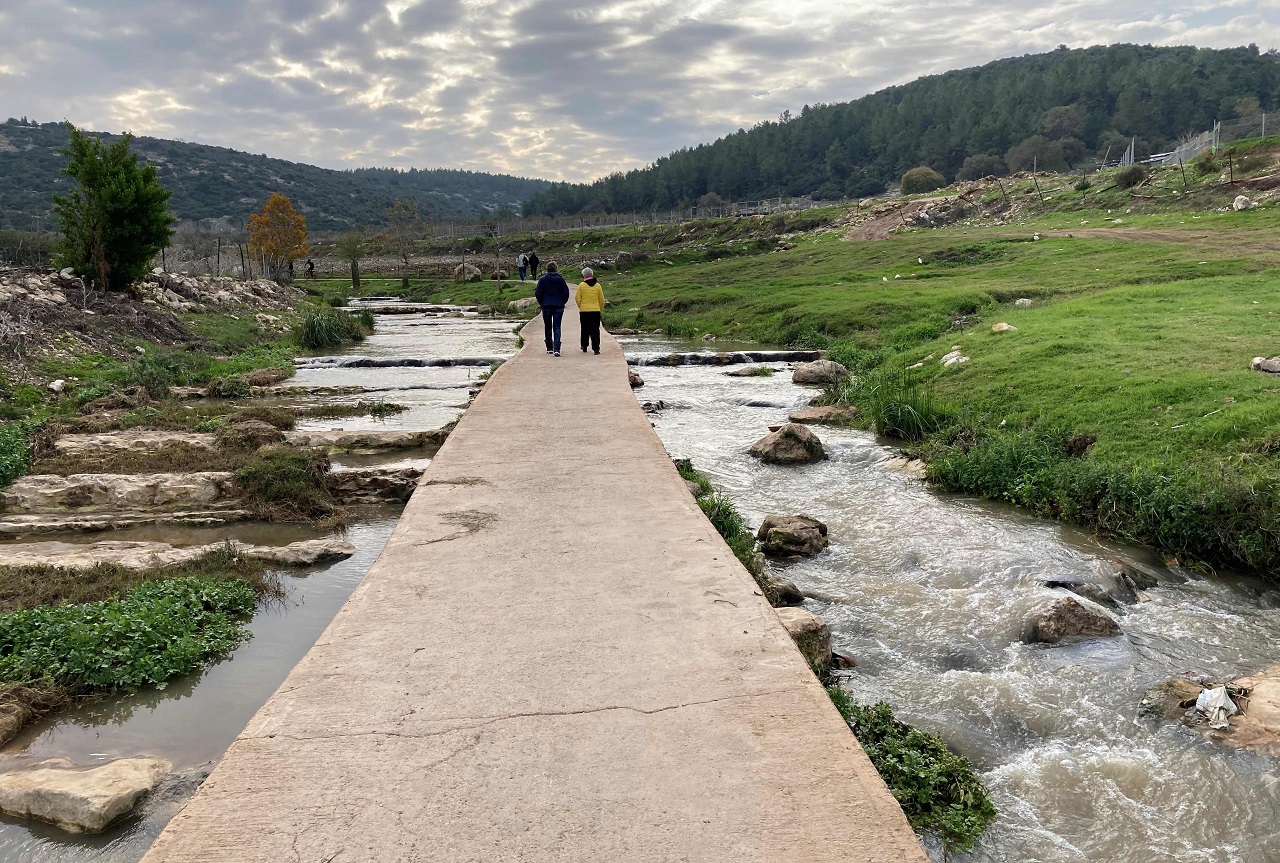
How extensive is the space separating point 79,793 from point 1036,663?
5582mm

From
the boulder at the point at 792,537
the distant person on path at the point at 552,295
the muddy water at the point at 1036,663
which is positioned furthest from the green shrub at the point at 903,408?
the distant person on path at the point at 552,295

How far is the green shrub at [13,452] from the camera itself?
9.18m

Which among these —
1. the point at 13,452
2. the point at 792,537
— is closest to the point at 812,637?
the point at 792,537

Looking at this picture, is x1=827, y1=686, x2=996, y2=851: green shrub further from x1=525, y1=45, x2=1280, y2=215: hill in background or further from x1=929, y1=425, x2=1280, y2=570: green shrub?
x1=525, y1=45, x2=1280, y2=215: hill in background

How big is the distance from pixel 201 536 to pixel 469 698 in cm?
579

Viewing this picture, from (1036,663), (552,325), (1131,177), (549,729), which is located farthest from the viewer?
(1131,177)

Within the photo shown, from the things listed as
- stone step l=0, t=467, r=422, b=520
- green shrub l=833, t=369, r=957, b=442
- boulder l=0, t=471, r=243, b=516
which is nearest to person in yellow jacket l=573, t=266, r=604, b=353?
green shrub l=833, t=369, r=957, b=442

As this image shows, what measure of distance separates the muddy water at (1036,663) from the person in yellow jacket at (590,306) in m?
6.12

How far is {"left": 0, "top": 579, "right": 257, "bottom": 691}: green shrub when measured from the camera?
5.22 m

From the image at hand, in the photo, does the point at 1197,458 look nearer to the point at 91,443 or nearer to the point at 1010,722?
the point at 1010,722

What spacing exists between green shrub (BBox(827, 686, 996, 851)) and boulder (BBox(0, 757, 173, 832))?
11.2 ft

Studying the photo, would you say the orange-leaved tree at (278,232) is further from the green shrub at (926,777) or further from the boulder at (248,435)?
the green shrub at (926,777)

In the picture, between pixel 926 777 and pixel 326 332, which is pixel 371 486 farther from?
pixel 326 332

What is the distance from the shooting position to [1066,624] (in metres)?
6.12
